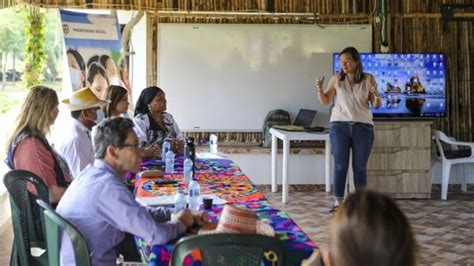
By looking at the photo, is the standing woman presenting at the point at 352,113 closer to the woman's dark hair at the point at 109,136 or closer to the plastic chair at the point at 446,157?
the plastic chair at the point at 446,157

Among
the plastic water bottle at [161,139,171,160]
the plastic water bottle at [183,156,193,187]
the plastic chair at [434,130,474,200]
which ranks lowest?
the plastic chair at [434,130,474,200]

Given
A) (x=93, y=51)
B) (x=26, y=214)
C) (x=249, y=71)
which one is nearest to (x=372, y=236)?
(x=26, y=214)

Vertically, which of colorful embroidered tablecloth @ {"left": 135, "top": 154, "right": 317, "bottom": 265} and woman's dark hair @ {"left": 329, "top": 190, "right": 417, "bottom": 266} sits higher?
woman's dark hair @ {"left": 329, "top": 190, "right": 417, "bottom": 266}

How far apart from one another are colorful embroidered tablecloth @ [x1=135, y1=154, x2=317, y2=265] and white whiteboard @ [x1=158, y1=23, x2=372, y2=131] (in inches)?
111

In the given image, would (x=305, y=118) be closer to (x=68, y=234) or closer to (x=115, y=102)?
(x=115, y=102)

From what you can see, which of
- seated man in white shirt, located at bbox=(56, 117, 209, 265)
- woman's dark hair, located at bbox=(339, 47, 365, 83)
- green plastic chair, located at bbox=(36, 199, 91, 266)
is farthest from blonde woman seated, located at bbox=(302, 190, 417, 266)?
woman's dark hair, located at bbox=(339, 47, 365, 83)

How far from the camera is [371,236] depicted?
4.38 feet

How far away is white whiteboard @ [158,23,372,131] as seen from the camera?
25.6 feet

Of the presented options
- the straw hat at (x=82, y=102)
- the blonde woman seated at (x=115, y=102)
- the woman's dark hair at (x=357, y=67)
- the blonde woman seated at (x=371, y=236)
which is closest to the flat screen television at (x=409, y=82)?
the woman's dark hair at (x=357, y=67)

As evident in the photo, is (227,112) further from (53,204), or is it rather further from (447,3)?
(53,204)

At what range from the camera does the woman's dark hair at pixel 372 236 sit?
4.36 feet

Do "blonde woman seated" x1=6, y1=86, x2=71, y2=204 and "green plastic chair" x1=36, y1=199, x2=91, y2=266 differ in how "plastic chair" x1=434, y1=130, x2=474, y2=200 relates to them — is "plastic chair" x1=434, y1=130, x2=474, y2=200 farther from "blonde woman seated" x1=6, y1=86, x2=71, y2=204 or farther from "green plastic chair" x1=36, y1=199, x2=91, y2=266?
"green plastic chair" x1=36, y1=199, x2=91, y2=266

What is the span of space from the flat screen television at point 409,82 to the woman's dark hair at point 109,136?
4833 millimetres

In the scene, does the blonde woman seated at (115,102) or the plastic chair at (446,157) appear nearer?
the blonde woman seated at (115,102)
